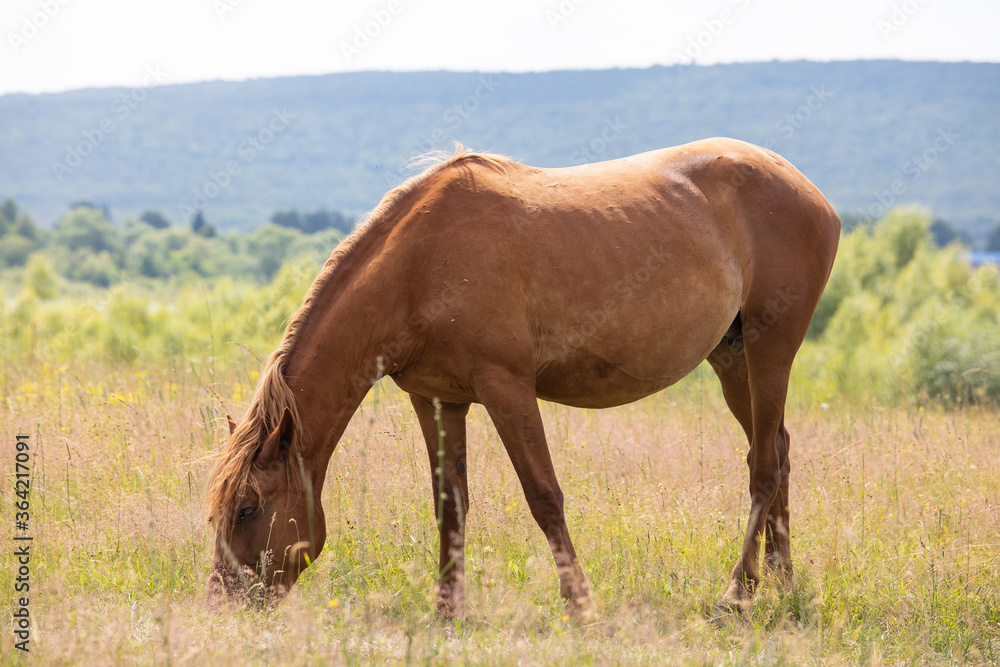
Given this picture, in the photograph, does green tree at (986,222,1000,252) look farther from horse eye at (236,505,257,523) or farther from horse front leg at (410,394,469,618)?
horse eye at (236,505,257,523)

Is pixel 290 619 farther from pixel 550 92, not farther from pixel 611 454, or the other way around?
pixel 550 92

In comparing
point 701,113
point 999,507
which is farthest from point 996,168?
point 999,507

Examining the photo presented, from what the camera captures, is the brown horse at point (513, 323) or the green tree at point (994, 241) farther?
the green tree at point (994, 241)

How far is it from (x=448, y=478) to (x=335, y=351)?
959mm

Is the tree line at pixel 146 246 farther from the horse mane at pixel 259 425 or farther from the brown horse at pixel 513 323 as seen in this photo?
the horse mane at pixel 259 425

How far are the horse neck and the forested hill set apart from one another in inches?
4374

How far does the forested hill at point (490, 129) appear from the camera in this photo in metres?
121

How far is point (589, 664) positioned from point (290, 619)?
4.32ft

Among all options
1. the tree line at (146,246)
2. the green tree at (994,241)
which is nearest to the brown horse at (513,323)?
the tree line at (146,246)

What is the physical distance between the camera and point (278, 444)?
332 cm

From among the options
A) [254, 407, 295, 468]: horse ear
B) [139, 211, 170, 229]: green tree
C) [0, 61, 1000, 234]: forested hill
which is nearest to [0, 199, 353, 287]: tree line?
[139, 211, 170, 229]: green tree

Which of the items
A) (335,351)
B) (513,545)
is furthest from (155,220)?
(335,351)

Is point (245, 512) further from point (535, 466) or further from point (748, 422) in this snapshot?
point (748, 422)

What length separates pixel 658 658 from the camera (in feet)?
10.1
